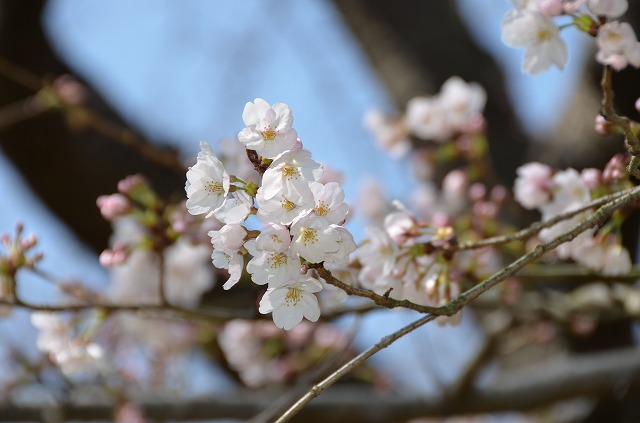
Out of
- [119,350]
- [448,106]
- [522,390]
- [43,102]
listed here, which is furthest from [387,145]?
[119,350]

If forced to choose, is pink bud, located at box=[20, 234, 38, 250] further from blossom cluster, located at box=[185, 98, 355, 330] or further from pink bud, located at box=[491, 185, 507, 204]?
pink bud, located at box=[491, 185, 507, 204]

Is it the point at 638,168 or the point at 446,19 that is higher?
the point at 446,19

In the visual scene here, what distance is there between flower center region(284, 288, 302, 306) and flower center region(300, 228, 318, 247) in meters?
0.09

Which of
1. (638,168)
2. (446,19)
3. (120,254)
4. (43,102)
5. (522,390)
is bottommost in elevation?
(638,168)

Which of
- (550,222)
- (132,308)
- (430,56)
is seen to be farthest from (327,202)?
(430,56)

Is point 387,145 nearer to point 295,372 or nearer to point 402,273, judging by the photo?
point 295,372

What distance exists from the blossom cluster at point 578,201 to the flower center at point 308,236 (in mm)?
435

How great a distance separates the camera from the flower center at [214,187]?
0.79m

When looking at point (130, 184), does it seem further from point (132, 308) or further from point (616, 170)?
point (616, 170)

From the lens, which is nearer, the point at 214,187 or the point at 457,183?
the point at 214,187

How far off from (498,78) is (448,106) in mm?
809

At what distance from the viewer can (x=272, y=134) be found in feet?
2.45

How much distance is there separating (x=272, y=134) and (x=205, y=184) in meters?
0.10

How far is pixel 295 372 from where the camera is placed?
2.33 meters
